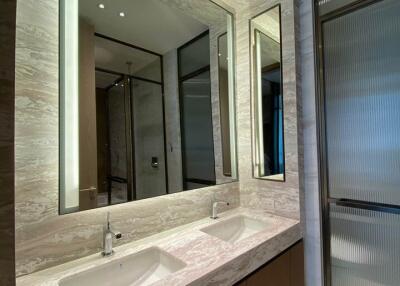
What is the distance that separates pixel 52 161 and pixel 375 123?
1772 millimetres

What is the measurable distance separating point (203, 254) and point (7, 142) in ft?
3.14

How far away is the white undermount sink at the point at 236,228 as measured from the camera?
154 cm

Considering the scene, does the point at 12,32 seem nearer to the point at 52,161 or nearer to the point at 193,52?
the point at 52,161

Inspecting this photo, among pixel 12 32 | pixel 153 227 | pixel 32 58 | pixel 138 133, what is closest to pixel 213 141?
pixel 138 133

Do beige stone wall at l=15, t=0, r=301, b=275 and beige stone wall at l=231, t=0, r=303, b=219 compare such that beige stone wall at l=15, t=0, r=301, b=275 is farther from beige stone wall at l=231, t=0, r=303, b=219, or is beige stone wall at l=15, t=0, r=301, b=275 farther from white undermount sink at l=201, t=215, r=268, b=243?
beige stone wall at l=231, t=0, r=303, b=219

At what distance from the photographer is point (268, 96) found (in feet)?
5.76

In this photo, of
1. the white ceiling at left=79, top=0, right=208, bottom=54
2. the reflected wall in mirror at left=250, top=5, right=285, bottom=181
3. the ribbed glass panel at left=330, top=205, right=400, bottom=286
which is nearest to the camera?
the white ceiling at left=79, top=0, right=208, bottom=54

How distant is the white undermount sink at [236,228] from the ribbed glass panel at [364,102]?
Result: 22.3 inches

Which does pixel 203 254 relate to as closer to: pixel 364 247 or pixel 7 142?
pixel 7 142

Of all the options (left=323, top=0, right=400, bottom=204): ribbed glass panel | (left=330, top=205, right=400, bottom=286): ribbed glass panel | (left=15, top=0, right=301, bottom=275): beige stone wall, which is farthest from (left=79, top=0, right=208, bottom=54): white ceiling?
(left=330, top=205, right=400, bottom=286): ribbed glass panel

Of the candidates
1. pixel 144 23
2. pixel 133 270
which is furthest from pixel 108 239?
pixel 144 23

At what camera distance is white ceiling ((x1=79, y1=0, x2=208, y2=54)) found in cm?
117

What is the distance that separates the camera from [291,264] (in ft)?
4.64

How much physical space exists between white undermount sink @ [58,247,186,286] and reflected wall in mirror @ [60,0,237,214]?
0.97 feet
